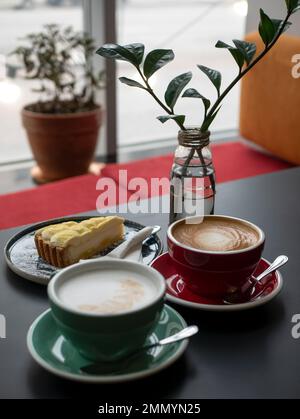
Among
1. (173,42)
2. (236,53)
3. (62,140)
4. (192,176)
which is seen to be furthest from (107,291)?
(173,42)

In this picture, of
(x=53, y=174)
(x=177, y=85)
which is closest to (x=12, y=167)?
(x=53, y=174)

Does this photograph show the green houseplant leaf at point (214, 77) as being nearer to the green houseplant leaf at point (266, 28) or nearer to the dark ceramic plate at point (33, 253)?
the green houseplant leaf at point (266, 28)

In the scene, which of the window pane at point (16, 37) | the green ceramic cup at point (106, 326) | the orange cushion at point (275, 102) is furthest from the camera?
the window pane at point (16, 37)

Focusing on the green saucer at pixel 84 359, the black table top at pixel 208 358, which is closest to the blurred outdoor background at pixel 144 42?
the black table top at pixel 208 358

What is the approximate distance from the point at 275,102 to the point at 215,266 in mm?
1432

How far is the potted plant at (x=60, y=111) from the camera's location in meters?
2.79

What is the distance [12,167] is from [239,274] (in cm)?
248

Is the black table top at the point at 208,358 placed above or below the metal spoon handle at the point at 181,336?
below

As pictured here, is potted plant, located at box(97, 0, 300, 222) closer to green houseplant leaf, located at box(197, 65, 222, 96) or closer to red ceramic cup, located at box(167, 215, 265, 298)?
green houseplant leaf, located at box(197, 65, 222, 96)

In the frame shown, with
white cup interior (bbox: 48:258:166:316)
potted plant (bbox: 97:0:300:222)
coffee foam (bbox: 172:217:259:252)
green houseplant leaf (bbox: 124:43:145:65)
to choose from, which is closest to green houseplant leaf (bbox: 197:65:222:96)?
potted plant (bbox: 97:0:300:222)

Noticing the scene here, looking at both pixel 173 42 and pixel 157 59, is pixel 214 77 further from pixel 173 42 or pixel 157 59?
pixel 173 42

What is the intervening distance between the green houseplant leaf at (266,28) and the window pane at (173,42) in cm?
233

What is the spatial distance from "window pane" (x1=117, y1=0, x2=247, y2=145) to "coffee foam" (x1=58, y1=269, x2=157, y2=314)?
2.68 metres

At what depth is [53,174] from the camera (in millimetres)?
2943
